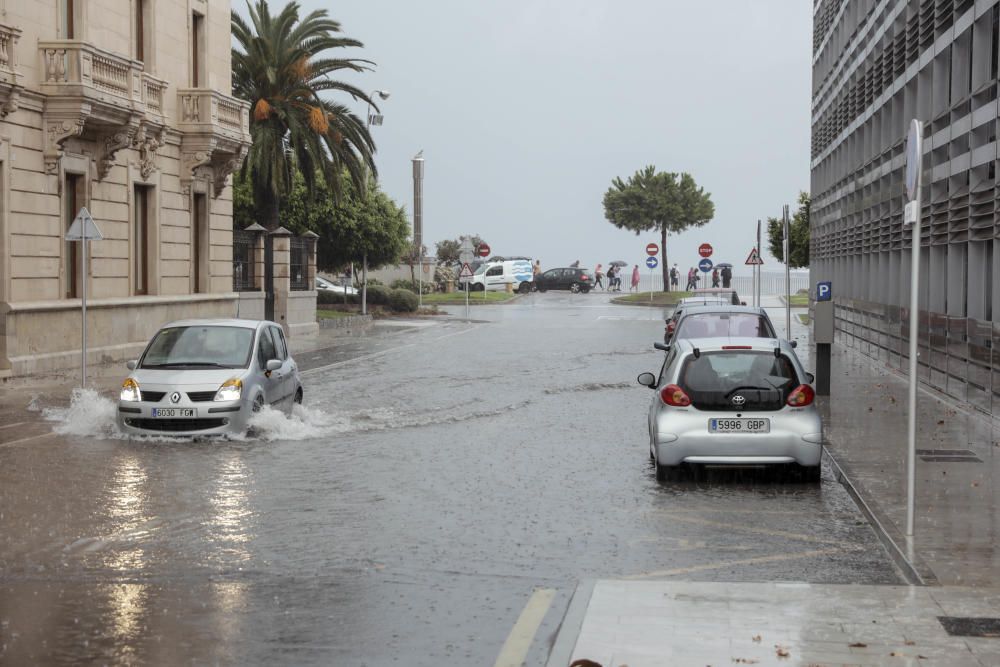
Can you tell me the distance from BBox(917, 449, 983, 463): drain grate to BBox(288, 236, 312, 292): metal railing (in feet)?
99.2

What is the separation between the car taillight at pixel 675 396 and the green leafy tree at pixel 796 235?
6180 centimetres

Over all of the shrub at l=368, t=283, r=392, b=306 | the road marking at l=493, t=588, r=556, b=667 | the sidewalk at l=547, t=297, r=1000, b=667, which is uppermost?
the shrub at l=368, t=283, r=392, b=306

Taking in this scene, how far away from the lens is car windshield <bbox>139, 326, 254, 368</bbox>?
16.5 meters

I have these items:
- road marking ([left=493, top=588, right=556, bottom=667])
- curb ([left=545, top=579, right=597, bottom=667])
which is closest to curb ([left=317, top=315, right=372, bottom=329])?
road marking ([left=493, top=588, right=556, bottom=667])

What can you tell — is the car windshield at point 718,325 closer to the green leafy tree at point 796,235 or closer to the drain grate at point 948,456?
the drain grate at point 948,456

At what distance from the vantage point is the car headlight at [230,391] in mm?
15680

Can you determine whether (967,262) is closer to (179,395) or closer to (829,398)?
(829,398)

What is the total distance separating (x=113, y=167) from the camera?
2938 cm

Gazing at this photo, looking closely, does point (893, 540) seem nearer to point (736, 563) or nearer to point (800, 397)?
point (736, 563)

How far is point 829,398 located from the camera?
20.6 meters

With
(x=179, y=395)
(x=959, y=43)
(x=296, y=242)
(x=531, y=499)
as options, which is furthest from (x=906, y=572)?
(x=296, y=242)

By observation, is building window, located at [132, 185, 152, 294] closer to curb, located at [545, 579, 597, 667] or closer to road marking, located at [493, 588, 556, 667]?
road marking, located at [493, 588, 556, 667]

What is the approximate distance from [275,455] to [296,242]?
29725 millimetres

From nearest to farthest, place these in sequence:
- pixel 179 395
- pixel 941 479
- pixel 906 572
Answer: pixel 906 572 → pixel 941 479 → pixel 179 395
